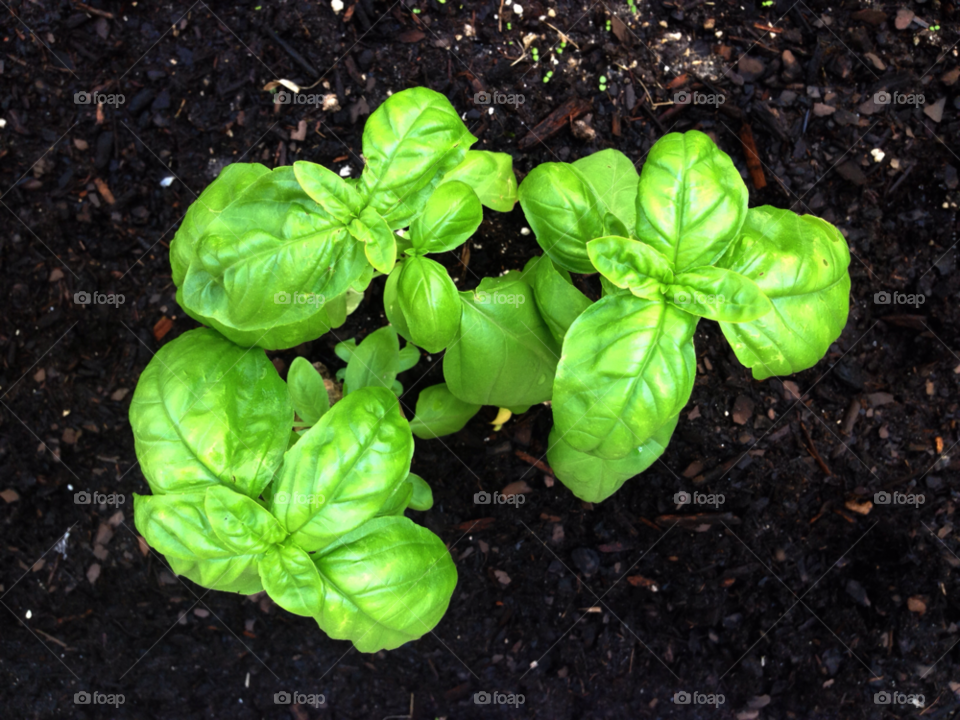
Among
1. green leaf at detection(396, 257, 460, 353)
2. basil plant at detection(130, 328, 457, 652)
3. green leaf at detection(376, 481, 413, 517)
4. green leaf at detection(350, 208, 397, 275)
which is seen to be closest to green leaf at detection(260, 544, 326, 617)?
basil plant at detection(130, 328, 457, 652)

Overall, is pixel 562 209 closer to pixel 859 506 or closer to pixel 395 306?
pixel 395 306

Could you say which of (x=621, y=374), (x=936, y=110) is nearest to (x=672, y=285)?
(x=621, y=374)

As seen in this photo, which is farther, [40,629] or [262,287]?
[40,629]

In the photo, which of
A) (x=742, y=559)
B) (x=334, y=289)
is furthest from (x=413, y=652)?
(x=334, y=289)

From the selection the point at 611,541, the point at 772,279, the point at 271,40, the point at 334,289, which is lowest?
the point at 611,541

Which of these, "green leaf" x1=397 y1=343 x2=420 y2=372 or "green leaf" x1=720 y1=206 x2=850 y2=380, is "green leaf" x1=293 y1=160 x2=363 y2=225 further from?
"green leaf" x1=720 y1=206 x2=850 y2=380

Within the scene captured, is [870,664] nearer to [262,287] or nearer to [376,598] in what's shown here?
[376,598]

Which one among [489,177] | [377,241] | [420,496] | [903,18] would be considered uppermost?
[377,241]
